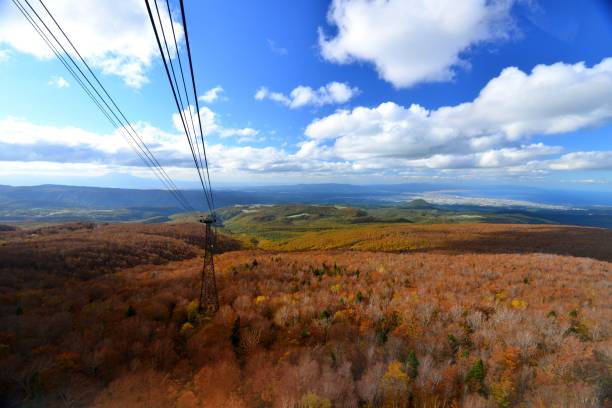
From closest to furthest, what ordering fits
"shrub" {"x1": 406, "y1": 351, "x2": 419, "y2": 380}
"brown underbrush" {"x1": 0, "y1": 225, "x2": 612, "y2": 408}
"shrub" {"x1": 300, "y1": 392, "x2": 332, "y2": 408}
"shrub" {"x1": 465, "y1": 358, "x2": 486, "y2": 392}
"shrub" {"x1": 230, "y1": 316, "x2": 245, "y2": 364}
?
"shrub" {"x1": 300, "y1": 392, "x2": 332, "y2": 408}, "brown underbrush" {"x1": 0, "y1": 225, "x2": 612, "y2": 408}, "shrub" {"x1": 465, "y1": 358, "x2": 486, "y2": 392}, "shrub" {"x1": 406, "y1": 351, "x2": 419, "y2": 380}, "shrub" {"x1": 230, "y1": 316, "x2": 245, "y2": 364}

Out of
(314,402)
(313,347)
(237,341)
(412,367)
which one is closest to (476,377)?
(412,367)

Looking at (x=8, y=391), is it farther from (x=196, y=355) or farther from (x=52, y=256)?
(x=52, y=256)

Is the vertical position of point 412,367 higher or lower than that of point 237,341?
higher

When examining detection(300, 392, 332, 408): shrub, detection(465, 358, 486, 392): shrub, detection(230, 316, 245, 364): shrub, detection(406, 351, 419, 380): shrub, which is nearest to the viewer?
detection(300, 392, 332, 408): shrub

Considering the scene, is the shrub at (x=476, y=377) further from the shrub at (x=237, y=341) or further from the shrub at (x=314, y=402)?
the shrub at (x=237, y=341)

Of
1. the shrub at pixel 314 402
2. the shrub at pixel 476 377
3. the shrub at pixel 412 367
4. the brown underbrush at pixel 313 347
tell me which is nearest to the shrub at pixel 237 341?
the brown underbrush at pixel 313 347

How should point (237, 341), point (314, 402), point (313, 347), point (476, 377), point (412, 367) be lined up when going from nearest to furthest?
point (314, 402) < point (476, 377) < point (412, 367) < point (313, 347) < point (237, 341)

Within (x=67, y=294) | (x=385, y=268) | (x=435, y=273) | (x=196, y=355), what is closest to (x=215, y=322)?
(x=196, y=355)

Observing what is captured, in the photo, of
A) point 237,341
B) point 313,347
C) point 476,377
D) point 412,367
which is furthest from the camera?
point 237,341

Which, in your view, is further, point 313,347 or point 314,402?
point 313,347

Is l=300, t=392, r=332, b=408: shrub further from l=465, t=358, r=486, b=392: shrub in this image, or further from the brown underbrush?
l=465, t=358, r=486, b=392: shrub

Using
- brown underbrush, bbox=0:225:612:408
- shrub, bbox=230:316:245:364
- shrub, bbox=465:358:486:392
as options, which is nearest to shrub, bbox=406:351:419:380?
brown underbrush, bbox=0:225:612:408

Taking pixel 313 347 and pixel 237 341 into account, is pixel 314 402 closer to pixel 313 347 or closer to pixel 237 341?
pixel 313 347
